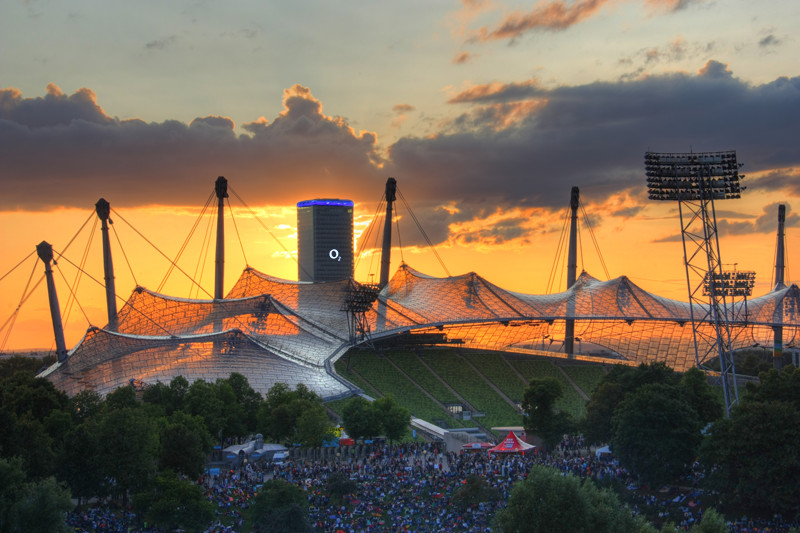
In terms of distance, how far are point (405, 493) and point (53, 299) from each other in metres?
44.7

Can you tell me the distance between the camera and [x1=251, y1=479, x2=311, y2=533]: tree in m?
A: 42.4

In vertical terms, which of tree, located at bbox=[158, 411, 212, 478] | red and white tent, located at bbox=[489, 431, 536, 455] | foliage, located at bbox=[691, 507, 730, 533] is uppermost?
tree, located at bbox=[158, 411, 212, 478]

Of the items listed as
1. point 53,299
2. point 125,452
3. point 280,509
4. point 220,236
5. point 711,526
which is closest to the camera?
point 711,526

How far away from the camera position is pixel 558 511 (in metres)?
36.9

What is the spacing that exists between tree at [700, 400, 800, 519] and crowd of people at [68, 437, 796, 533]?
126 centimetres

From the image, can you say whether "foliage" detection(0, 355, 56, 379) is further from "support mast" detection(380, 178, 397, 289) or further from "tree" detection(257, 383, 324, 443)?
"tree" detection(257, 383, 324, 443)

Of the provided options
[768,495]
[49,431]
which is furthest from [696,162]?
[49,431]

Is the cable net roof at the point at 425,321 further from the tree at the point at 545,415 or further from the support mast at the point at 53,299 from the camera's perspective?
the tree at the point at 545,415

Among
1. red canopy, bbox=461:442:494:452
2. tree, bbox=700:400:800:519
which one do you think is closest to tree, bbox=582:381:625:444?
red canopy, bbox=461:442:494:452

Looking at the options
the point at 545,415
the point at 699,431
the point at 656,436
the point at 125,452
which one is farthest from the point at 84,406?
the point at 699,431

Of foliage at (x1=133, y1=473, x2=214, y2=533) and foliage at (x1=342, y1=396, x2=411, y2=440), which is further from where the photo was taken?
foliage at (x1=342, y1=396, x2=411, y2=440)

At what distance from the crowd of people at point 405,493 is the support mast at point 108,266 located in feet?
143

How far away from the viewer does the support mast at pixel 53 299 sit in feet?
259

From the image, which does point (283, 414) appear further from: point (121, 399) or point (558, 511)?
point (558, 511)
